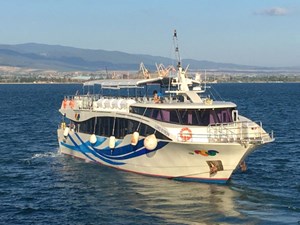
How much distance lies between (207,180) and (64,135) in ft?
47.0

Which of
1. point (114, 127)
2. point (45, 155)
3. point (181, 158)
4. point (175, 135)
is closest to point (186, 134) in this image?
point (175, 135)

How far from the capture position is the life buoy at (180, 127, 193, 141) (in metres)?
28.2

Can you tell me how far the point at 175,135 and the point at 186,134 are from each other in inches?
23.6

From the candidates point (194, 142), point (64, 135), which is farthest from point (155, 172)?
point (64, 135)

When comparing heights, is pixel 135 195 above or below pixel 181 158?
below

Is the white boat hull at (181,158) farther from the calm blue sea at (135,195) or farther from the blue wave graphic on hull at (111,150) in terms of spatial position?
the calm blue sea at (135,195)

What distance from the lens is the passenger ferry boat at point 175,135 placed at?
28.0 m

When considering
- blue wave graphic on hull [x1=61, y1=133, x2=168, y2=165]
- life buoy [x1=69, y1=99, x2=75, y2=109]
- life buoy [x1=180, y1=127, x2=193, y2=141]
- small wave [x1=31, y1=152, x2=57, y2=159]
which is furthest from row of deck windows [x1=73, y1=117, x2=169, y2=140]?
small wave [x1=31, y1=152, x2=57, y2=159]

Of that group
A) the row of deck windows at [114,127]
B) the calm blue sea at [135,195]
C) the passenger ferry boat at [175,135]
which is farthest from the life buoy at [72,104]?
the passenger ferry boat at [175,135]

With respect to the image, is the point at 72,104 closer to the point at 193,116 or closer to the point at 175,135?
the point at 193,116

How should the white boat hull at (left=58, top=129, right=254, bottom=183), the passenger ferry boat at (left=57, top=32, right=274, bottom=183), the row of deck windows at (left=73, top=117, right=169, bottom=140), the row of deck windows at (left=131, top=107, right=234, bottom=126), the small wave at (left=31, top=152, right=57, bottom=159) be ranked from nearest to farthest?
the white boat hull at (left=58, top=129, right=254, bottom=183) < the passenger ferry boat at (left=57, top=32, right=274, bottom=183) < the row of deck windows at (left=131, top=107, right=234, bottom=126) < the row of deck windows at (left=73, top=117, right=169, bottom=140) < the small wave at (left=31, top=152, right=57, bottom=159)

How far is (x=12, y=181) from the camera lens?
1204 inches

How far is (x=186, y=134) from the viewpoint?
28.3m

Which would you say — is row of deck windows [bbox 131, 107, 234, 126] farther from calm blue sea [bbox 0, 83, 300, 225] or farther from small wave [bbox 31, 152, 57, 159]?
small wave [bbox 31, 152, 57, 159]
